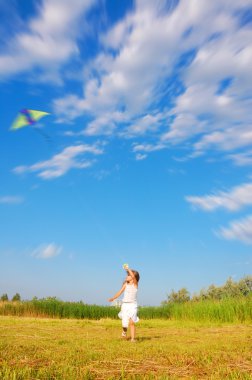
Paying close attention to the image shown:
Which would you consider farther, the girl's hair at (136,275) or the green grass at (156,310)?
the green grass at (156,310)

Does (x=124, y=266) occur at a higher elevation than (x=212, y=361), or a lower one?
higher

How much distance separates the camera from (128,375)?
18.6 ft

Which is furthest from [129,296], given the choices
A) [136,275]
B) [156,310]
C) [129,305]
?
[156,310]

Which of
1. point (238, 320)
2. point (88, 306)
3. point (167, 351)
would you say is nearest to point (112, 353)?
point (167, 351)

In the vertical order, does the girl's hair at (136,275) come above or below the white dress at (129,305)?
above

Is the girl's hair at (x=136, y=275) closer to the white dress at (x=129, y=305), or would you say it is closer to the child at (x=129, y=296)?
the child at (x=129, y=296)

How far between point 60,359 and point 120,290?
17.0 ft

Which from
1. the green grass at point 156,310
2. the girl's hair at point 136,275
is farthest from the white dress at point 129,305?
the green grass at point 156,310

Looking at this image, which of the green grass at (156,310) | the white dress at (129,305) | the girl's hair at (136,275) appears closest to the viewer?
the white dress at (129,305)

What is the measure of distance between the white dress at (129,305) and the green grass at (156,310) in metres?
12.5

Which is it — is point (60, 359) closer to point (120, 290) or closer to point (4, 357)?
point (4, 357)

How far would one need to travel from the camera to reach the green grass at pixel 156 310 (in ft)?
74.8

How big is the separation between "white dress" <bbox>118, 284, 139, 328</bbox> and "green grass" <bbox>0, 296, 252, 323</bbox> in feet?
41.0

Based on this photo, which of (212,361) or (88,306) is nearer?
(212,361)
